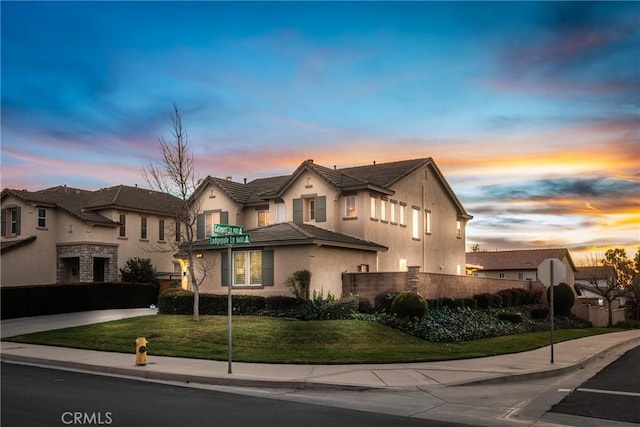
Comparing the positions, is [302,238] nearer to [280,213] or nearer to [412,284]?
[412,284]

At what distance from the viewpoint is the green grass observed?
18594 mm

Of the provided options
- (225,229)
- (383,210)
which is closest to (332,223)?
(383,210)

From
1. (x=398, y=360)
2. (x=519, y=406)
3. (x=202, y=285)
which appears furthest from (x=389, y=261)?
(x=519, y=406)

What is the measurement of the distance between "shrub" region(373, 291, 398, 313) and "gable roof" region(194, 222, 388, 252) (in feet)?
12.8

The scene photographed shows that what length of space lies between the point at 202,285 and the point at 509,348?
16.7m

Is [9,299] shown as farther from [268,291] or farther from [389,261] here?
[389,261]

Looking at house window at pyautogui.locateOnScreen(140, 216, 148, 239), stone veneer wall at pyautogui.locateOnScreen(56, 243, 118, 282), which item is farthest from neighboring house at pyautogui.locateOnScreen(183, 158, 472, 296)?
house window at pyautogui.locateOnScreen(140, 216, 148, 239)

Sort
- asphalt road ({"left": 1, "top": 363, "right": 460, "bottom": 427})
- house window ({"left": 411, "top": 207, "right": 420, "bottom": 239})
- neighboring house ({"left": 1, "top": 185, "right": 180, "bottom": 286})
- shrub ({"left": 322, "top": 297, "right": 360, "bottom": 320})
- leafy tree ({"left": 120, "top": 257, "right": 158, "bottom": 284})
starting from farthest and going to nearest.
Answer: leafy tree ({"left": 120, "top": 257, "right": 158, "bottom": 284}) < neighboring house ({"left": 1, "top": 185, "right": 180, "bottom": 286}) < house window ({"left": 411, "top": 207, "right": 420, "bottom": 239}) < shrub ({"left": 322, "top": 297, "right": 360, "bottom": 320}) < asphalt road ({"left": 1, "top": 363, "right": 460, "bottom": 427})

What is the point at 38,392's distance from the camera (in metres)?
12.4

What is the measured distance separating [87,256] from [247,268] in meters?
17.9

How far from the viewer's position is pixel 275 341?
21062mm

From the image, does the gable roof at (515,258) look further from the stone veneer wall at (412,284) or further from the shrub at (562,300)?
the stone veneer wall at (412,284)

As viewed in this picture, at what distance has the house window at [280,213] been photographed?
37.7m

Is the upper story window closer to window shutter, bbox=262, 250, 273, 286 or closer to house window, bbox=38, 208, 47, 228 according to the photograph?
house window, bbox=38, 208, 47, 228
